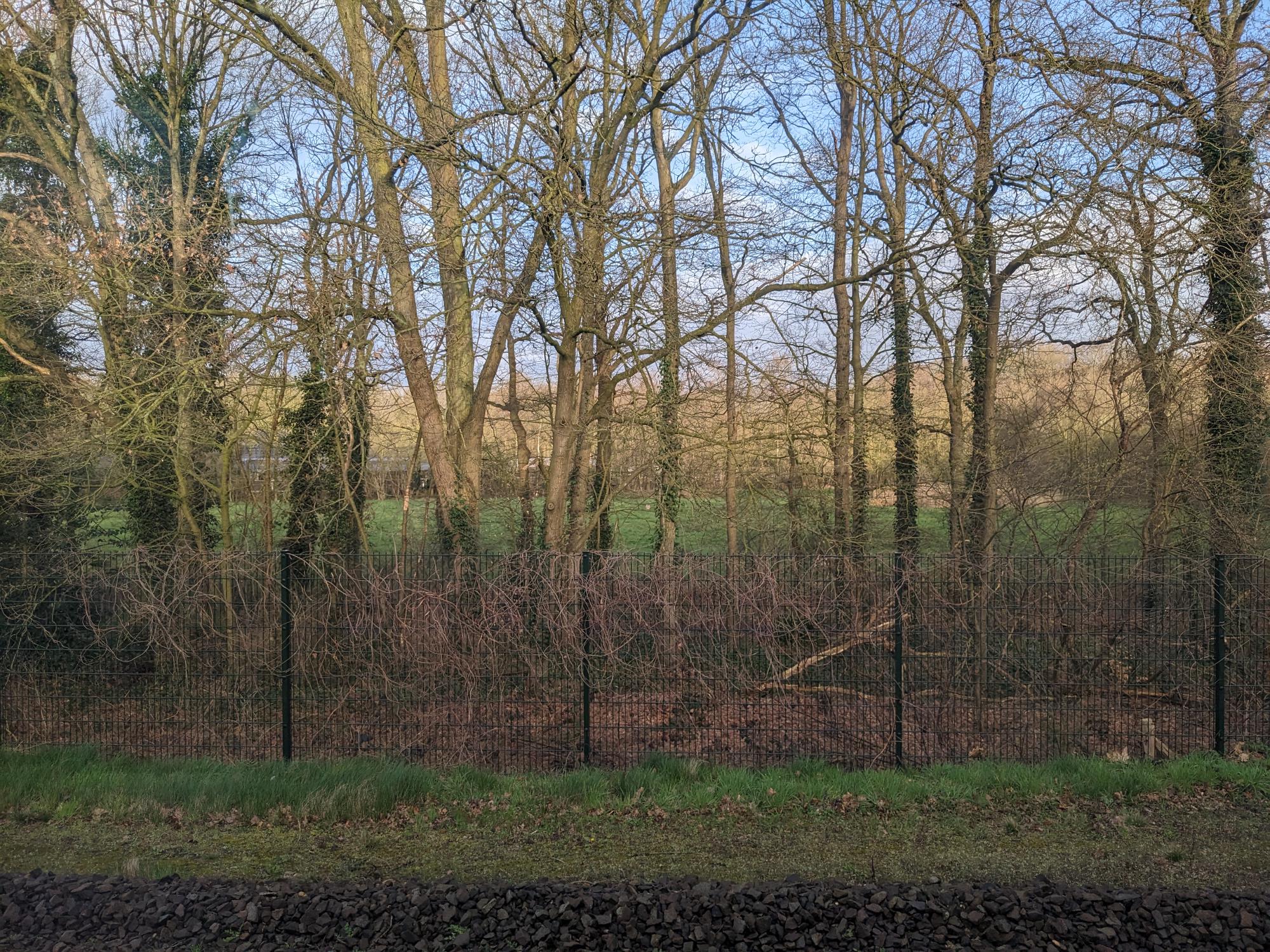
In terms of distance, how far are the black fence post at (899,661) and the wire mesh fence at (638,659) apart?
22mm

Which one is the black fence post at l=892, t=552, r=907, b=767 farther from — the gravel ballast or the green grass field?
the gravel ballast

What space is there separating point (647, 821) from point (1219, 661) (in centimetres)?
554

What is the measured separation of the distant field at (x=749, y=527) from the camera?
1240 centimetres

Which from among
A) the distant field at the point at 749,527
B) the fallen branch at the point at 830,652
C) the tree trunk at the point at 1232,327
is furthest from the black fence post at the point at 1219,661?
the tree trunk at the point at 1232,327

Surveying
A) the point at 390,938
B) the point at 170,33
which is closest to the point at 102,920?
the point at 390,938

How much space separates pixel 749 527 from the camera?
14977 mm

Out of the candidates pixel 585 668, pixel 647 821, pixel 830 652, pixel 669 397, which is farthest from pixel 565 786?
pixel 669 397

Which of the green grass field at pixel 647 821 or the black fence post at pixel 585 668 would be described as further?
the black fence post at pixel 585 668

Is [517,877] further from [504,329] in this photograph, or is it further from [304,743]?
[504,329]

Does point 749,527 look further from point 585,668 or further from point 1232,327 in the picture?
point 585,668

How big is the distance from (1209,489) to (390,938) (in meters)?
11.8

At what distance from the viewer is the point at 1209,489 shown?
38.6ft

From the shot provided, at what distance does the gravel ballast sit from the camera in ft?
14.5

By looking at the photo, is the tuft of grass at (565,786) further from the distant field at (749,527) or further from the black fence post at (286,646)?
the distant field at (749,527)
